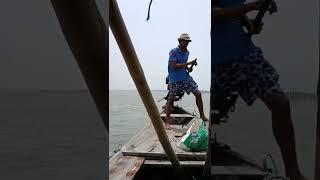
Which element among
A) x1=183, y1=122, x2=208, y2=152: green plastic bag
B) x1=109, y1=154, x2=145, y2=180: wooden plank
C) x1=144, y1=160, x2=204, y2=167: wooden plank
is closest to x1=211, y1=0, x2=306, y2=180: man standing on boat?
x1=109, y1=154, x2=145, y2=180: wooden plank

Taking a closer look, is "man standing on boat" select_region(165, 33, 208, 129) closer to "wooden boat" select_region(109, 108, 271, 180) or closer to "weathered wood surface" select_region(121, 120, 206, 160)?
"weathered wood surface" select_region(121, 120, 206, 160)

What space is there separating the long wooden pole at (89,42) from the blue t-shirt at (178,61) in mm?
4235

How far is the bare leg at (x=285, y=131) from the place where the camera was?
2.01 metres

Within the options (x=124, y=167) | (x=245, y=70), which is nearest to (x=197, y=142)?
(x=124, y=167)

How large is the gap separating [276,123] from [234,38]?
474mm

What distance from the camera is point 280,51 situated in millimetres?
1993

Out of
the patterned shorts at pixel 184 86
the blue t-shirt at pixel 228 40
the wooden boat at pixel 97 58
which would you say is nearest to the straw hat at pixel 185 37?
the patterned shorts at pixel 184 86

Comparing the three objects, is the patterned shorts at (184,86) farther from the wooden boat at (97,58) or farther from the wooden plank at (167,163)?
the wooden boat at (97,58)

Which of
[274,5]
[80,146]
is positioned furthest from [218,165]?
[274,5]

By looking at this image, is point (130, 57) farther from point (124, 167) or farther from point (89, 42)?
point (124, 167)

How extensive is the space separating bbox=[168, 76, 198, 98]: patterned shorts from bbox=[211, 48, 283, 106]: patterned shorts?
434 cm

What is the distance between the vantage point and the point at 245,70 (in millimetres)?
2059

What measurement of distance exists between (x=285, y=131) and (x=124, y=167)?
102 inches

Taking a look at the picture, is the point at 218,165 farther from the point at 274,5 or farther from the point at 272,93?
the point at 274,5
